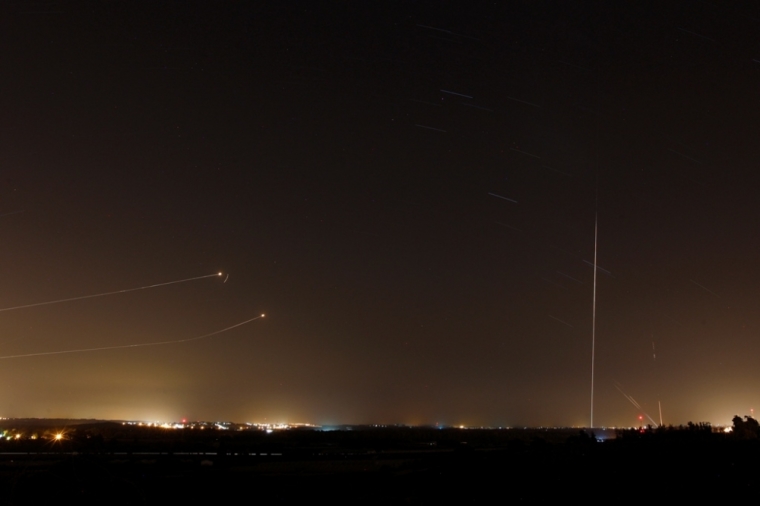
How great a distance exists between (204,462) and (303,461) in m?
6.92

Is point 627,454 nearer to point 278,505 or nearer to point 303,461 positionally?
point 303,461

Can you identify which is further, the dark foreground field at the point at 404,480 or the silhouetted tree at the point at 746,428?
the silhouetted tree at the point at 746,428

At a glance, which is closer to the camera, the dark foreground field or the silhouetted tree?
the dark foreground field

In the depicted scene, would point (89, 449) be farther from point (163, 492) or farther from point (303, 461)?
point (163, 492)

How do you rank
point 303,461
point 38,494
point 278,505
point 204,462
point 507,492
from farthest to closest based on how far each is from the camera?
point 303,461
point 204,462
point 507,492
point 278,505
point 38,494

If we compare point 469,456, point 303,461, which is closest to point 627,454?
point 469,456

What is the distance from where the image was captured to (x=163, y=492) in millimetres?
23781

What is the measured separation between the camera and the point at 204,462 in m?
39.5

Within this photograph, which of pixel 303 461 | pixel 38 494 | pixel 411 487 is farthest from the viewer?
pixel 303 461

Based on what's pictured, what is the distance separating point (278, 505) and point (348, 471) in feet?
46.9

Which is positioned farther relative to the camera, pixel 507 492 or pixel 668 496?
pixel 507 492

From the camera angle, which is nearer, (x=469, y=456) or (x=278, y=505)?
(x=278, y=505)

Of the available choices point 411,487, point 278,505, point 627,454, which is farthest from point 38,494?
point 627,454

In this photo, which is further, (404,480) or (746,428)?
(746,428)
